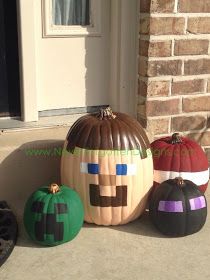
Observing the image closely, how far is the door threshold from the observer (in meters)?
2.69

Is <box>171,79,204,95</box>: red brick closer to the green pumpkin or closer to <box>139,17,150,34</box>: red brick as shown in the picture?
<box>139,17,150,34</box>: red brick

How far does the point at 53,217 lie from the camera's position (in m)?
2.12

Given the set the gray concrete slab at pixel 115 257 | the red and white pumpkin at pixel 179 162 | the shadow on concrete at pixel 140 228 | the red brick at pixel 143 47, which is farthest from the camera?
the red brick at pixel 143 47

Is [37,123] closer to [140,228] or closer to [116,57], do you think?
[116,57]

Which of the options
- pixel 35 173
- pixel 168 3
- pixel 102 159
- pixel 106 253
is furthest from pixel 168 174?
pixel 168 3

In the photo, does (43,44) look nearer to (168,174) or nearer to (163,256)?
(168,174)

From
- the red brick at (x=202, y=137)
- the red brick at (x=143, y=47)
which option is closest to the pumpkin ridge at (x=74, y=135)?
the red brick at (x=143, y=47)

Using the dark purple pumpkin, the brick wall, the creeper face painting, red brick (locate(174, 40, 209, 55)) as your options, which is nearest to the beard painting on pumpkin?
the dark purple pumpkin

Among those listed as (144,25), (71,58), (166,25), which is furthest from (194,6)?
(71,58)

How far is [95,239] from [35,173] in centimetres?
64

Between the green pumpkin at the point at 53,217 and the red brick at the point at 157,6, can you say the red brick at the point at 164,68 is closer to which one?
the red brick at the point at 157,6

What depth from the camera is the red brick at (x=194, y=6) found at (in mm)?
2701

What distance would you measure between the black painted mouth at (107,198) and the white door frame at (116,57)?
0.74m

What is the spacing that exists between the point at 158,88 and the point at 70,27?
67 centimetres
